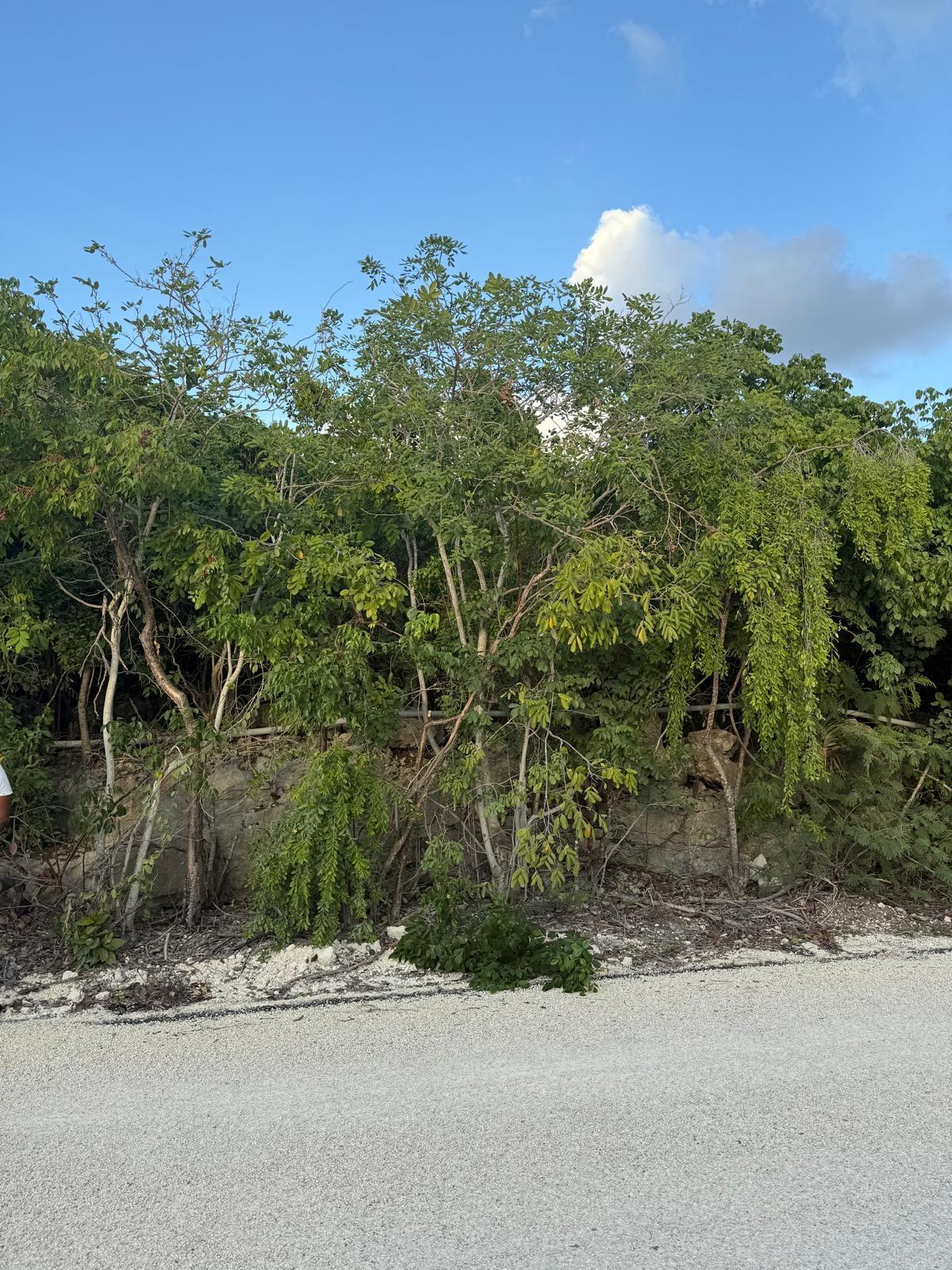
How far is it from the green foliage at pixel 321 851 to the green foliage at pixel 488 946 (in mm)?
440

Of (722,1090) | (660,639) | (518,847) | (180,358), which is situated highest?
(180,358)

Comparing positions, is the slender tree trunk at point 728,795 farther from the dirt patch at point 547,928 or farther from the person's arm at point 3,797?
the person's arm at point 3,797

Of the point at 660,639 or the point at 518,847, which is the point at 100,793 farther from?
the point at 660,639

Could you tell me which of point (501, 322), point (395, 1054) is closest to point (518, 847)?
point (395, 1054)

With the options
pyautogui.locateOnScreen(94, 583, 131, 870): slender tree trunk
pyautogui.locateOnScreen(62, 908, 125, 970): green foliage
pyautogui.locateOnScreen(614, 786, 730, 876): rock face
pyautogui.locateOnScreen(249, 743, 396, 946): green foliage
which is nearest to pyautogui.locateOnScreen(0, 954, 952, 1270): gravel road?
pyautogui.locateOnScreen(62, 908, 125, 970): green foliage

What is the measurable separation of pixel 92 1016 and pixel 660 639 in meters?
4.24

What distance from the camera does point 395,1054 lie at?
4418mm

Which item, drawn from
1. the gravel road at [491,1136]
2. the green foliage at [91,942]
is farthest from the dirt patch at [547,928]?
the gravel road at [491,1136]

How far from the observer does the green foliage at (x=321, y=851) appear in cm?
595

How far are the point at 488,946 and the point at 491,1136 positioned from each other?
2117 millimetres

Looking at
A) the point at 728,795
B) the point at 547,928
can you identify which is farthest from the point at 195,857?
the point at 728,795

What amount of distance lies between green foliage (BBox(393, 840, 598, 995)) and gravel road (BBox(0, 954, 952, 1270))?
0.78 feet

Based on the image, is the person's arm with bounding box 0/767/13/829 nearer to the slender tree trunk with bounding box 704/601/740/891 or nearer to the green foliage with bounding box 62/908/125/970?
the green foliage with bounding box 62/908/125/970

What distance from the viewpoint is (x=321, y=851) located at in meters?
6.02
